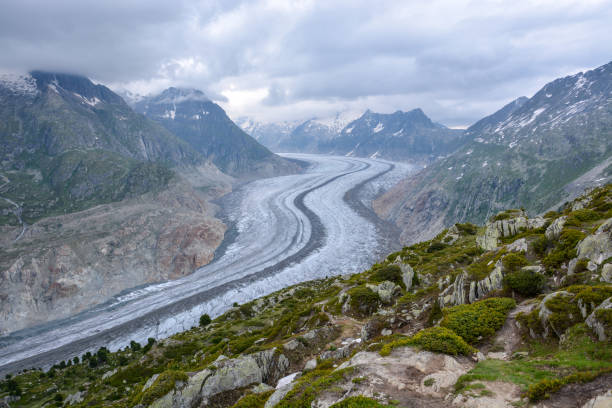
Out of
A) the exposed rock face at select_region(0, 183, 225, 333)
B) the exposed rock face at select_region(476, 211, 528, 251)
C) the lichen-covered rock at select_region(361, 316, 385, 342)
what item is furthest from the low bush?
the exposed rock face at select_region(0, 183, 225, 333)

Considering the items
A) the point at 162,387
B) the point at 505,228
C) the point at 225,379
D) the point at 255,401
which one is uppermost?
the point at 505,228

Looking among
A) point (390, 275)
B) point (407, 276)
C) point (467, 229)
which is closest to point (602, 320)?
point (407, 276)

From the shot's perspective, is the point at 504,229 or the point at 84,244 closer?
the point at 504,229

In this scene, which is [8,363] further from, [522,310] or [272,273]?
[522,310]

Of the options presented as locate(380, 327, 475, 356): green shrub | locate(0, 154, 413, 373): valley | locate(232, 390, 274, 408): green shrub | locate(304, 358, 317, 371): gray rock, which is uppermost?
locate(380, 327, 475, 356): green shrub

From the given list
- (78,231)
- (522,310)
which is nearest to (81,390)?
(522,310)

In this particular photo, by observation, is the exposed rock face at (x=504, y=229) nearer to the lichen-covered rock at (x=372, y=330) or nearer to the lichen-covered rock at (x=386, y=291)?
the lichen-covered rock at (x=386, y=291)

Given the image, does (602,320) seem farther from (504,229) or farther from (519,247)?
(504,229)

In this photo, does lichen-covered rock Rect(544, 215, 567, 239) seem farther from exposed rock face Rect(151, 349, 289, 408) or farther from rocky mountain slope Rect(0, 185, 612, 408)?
exposed rock face Rect(151, 349, 289, 408)
